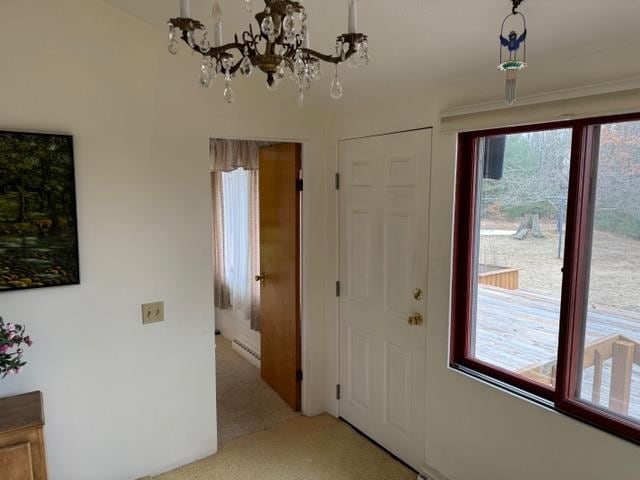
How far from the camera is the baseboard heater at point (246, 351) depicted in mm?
4055

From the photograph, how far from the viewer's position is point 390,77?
2307mm

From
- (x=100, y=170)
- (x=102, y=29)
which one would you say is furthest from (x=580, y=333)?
(x=102, y=29)

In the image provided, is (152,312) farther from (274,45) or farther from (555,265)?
(555,265)

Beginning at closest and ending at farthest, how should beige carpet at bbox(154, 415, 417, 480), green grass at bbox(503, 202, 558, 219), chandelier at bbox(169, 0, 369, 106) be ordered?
chandelier at bbox(169, 0, 369, 106) < green grass at bbox(503, 202, 558, 219) < beige carpet at bbox(154, 415, 417, 480)

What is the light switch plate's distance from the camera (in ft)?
8.00

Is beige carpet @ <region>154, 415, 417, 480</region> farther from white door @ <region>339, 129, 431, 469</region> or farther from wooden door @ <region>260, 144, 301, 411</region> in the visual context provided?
wooden door @ <region>260, 144, 301, 411</region>

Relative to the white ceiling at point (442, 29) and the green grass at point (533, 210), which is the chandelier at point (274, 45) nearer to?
the white ceiling at point (442, 29)

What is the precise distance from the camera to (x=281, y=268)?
332cm

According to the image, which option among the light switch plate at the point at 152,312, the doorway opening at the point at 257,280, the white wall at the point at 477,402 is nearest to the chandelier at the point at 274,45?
the white wall at the point at 477,402

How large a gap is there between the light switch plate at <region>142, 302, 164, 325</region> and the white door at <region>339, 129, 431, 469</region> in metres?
1.15

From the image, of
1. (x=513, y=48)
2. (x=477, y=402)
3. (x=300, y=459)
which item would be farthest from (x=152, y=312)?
(x=513, y=48)

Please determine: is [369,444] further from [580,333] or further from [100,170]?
[100,170]

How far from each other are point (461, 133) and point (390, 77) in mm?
472

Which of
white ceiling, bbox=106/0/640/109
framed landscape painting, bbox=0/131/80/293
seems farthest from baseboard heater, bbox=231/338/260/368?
white ceiling, bbox=106/0/640/109
